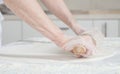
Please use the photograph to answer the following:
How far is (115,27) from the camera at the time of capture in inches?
90.1

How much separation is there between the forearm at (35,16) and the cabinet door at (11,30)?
5.12 ft

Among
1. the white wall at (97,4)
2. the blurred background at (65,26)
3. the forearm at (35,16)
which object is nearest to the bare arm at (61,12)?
the forearm at (35,16)

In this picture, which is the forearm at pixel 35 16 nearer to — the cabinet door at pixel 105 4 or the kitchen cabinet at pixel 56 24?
the kitchen cabinet at pixel 56 24

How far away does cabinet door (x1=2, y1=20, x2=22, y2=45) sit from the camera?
2299 millimetres

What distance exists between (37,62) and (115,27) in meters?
1.70

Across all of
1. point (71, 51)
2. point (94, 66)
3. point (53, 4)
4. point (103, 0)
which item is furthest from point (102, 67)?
point (103, 0)

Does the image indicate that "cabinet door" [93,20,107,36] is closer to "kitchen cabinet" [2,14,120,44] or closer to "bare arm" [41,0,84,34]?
"kitchen cabinet" [2,14,120,44]

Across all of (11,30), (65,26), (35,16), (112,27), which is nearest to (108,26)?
(112,27)

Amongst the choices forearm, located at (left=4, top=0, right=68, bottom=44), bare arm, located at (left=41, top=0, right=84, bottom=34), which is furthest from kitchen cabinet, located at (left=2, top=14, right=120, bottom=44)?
forearm, located at (left=4, top=0, right=68, bottom=44)

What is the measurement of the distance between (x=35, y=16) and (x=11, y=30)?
161 cm

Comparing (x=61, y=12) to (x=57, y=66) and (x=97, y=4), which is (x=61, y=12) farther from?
(x=97, y=4)

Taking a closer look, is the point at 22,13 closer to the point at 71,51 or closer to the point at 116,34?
the point at 71,51

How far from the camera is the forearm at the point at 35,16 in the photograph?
74 centimetres

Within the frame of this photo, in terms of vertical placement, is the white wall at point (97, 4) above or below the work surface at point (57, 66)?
above
